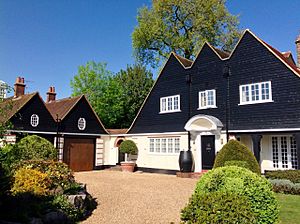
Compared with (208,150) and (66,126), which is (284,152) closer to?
(208,150)

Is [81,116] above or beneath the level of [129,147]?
above

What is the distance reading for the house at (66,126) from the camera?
64.5 feet

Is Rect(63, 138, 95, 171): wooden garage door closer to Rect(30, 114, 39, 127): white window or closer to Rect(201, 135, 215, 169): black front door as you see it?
Rect(30, 114, 39, 127): white window

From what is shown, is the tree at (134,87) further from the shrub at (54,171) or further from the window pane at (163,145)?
the shrub at (54,171)

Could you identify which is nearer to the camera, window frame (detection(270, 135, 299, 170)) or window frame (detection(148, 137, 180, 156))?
window frame (detection(270, 135, 299, 170))

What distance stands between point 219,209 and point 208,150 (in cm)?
1328

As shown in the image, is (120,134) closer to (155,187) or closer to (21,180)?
(155,187)

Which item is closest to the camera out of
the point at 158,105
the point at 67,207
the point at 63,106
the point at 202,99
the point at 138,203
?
the point at 67,207

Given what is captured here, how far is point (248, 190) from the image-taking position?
596cm

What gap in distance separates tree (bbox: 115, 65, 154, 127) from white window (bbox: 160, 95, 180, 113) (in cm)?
1078

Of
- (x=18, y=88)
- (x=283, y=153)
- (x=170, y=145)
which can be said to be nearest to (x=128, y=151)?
(x=170, y=145)

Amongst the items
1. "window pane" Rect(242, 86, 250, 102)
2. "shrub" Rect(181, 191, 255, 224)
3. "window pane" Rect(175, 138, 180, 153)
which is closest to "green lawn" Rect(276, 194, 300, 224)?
"shrub" Rect(181, 191, 255, 224)

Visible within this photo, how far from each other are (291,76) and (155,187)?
960 centimetres

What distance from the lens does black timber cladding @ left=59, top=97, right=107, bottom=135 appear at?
21891 mm
